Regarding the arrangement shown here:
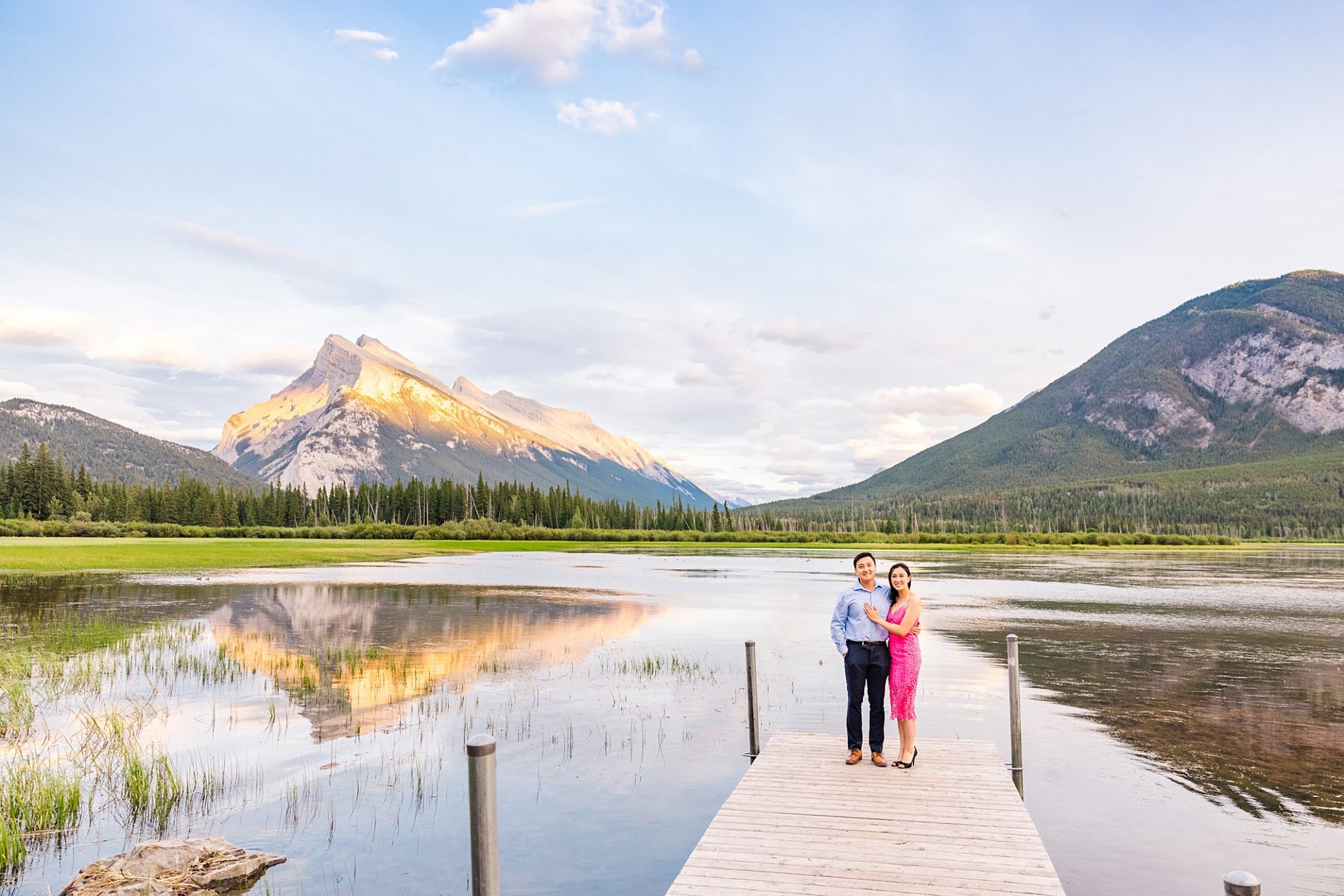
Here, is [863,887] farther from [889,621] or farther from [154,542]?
[154,542]

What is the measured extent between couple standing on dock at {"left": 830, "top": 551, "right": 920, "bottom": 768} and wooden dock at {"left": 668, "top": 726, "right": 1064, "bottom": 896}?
1.38 ft

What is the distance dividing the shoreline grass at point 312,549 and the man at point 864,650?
5455cm

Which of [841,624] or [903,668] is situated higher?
[841,624]

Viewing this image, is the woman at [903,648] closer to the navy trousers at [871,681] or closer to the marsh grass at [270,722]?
the navy trousers at [871,681]

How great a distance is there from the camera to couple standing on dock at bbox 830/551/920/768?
11664 mm

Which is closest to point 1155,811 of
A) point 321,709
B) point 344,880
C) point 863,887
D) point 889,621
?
point 889,621

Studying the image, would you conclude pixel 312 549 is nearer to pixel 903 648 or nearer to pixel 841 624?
pixel 841 624

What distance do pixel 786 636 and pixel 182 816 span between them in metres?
21.3

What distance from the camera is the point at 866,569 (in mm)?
11672

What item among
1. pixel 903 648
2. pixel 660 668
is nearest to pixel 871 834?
pixel 903 648

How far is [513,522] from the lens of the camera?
183m

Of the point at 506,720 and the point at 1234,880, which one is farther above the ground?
the point at 1234,880

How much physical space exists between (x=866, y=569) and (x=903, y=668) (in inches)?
59.6

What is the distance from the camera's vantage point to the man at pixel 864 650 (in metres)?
11.9
